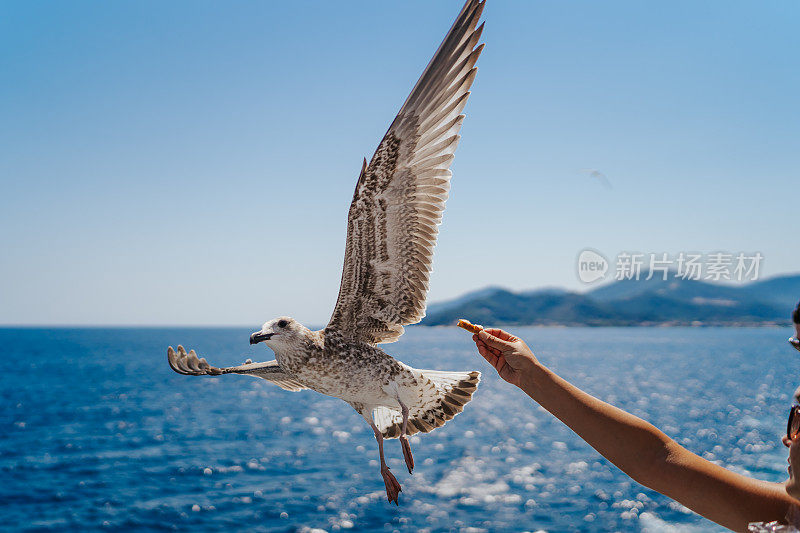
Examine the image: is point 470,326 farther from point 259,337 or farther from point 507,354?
point 259,337

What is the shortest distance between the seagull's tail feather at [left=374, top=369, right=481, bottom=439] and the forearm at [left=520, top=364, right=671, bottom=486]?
168 centimetres

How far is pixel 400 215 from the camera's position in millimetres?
3453

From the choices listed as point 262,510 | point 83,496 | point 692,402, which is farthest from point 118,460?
point 692,402

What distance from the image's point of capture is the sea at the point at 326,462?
945 inches

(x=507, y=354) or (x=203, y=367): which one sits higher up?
(x=507, y=354)

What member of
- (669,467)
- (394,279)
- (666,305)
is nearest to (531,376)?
(669,467)

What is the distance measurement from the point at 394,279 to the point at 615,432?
75.5 inches

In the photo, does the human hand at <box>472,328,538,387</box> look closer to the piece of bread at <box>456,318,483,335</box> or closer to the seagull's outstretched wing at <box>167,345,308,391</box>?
the piece of bread at <box>456,318,483,335</box>

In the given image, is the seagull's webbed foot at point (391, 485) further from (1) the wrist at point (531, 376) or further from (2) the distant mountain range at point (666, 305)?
(2) the distant mountain range at point (666, 305)

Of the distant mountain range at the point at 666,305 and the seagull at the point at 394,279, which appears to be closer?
the seagull at the point at 394,279

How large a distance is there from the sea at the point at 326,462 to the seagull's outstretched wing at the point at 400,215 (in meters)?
21.0

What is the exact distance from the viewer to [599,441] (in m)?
1.82

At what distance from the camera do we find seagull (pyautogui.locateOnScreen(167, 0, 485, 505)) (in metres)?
2.95

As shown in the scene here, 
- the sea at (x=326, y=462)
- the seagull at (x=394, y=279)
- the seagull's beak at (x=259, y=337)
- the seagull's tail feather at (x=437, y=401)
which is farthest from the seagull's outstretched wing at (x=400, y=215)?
the sea at (x=326, y=462)
